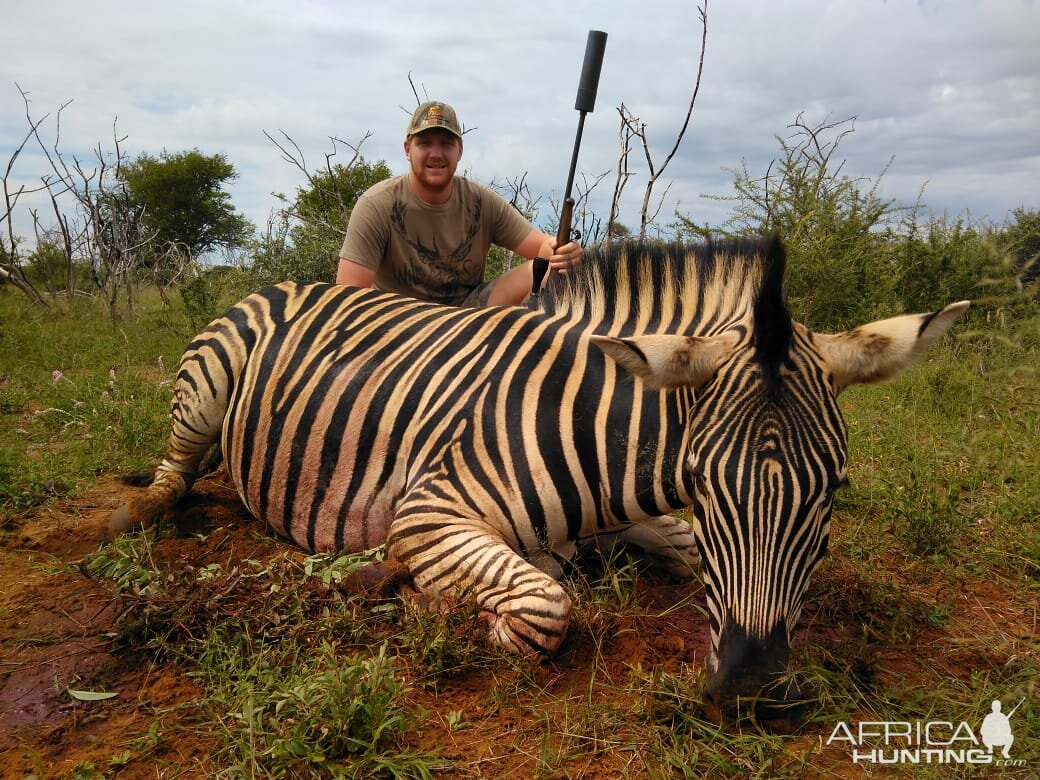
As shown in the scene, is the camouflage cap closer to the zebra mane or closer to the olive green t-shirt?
the olive green t-shirt

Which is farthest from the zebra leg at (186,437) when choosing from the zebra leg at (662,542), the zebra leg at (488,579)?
the zebra leg at (662,542)

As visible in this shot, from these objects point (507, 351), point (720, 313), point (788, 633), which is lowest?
point (788, 633)

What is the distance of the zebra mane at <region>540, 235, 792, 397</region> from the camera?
2852 mm

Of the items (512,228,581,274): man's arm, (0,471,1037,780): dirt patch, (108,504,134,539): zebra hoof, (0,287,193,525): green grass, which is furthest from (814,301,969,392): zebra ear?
(0,287,193,525): green grass

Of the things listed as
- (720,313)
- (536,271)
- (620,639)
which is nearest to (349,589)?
(620,639)

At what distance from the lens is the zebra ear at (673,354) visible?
238 centimetres

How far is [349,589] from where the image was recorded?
2986 millimetres

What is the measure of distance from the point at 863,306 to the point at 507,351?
6332 millimetres

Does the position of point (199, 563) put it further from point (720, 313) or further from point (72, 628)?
point (720, 313)

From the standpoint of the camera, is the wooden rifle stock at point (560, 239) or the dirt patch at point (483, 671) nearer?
the dirt patch at point (483, 671)

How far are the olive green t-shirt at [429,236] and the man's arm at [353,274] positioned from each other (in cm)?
5

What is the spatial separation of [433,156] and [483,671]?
3965 millimetres

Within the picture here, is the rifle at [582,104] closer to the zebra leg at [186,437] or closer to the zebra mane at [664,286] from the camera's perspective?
the zebra mane at [664,286]

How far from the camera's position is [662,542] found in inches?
141
